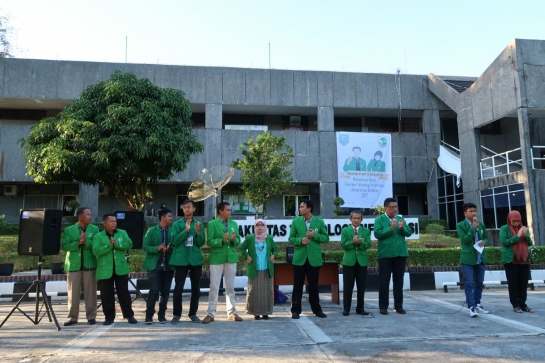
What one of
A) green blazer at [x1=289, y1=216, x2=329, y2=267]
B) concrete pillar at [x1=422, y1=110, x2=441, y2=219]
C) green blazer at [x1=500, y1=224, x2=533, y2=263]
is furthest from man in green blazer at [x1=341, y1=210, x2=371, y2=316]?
concrete pillar at [x1=422, y1=110, x2=441, y2=219]

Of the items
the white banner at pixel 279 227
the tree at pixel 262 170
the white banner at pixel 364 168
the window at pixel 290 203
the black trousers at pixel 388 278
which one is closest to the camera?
the black trousers at pixel 388 278

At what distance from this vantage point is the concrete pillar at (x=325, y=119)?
2520cm

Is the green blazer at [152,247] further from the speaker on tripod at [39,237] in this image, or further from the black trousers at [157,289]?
the speaker on tripod at [39,237]

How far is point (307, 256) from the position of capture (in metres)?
7.20

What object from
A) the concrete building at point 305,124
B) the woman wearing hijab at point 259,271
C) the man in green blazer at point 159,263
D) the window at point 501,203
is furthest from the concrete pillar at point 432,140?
the man in green blazer at point 159,263

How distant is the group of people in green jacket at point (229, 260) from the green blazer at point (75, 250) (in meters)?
0.01

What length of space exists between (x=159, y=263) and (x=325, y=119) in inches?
771

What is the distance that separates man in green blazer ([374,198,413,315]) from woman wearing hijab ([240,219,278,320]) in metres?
1.81

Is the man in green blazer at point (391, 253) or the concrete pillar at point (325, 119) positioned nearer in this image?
the man in green blazer at point (391, 253)

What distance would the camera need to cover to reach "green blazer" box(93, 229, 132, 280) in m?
6.70

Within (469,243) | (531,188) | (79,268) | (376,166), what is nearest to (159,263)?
(79,268)

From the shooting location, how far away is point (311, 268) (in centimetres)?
723

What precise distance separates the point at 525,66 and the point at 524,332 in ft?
51.6

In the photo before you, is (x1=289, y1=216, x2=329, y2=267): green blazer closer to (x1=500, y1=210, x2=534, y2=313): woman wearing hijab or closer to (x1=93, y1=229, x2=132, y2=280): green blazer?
(x1=93, y1=229, x2=132, y2=280): green blazer
